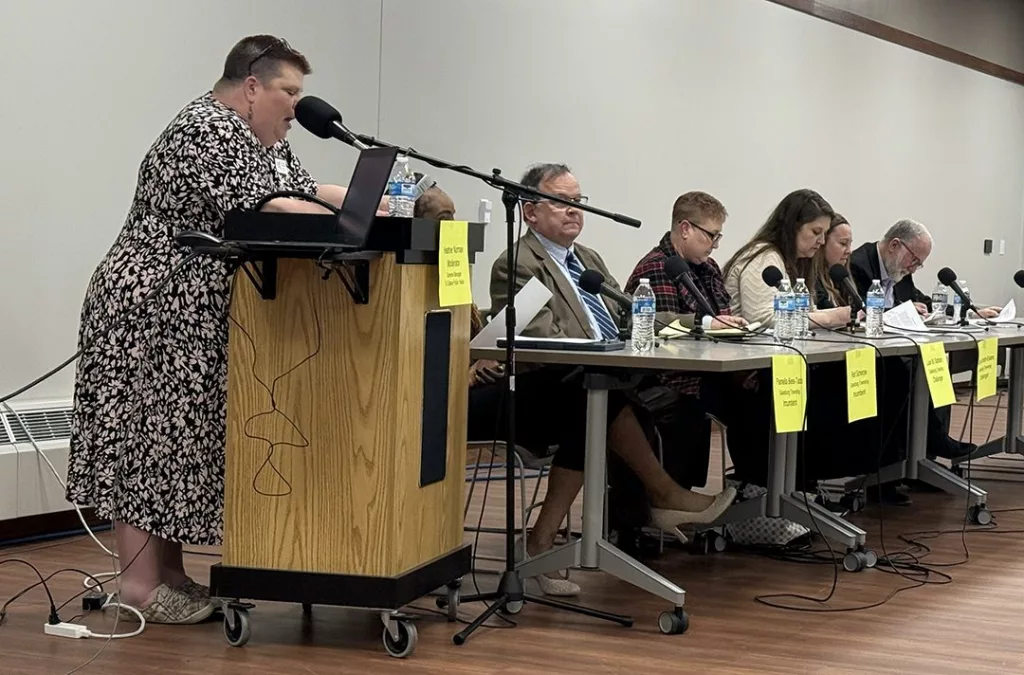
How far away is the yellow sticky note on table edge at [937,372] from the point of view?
14.4ft

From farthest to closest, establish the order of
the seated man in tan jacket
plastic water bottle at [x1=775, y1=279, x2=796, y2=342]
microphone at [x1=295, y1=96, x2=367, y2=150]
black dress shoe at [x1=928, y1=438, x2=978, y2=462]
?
black dress shoe at [x1=928, y1=438, x2=978, y2=462]
plastic water bottle at [x1=775, y1=279, x2=796, y2=342]
the seated man in tan jacket
microphone at [x1=295, y1=96, x2=367, y2=150]

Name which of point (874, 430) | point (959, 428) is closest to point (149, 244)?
point (874, 430)

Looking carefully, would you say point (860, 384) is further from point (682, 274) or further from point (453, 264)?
point (453, 264)

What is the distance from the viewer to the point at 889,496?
554cm

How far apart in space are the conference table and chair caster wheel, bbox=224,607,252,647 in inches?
30.9

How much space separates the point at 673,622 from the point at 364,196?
1256 millimetres

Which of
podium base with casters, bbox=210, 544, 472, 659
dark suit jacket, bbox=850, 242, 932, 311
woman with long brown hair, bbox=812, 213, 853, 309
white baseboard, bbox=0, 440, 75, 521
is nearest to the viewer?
→ podium base with casters, bbox=210, 544, 472, 659

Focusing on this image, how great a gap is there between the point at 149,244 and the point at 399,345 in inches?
28.0

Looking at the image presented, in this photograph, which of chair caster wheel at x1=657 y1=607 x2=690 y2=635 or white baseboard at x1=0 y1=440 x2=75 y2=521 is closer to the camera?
chair caster wheel at x1=657 y1=607 x2=690 y2=635

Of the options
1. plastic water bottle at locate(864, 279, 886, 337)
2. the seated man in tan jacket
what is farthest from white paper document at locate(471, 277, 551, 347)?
plastic water bottle at locate(864, 279, 886, 337)

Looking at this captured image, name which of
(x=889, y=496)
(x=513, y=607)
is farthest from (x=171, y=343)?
(x=889, y=496)

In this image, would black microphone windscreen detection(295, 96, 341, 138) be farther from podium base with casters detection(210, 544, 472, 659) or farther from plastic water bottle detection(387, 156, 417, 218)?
podium base with casters detection(210, 544, 472, 659)

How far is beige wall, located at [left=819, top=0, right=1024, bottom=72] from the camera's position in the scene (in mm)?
10016

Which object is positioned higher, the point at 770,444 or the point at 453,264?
the point at 453,264
